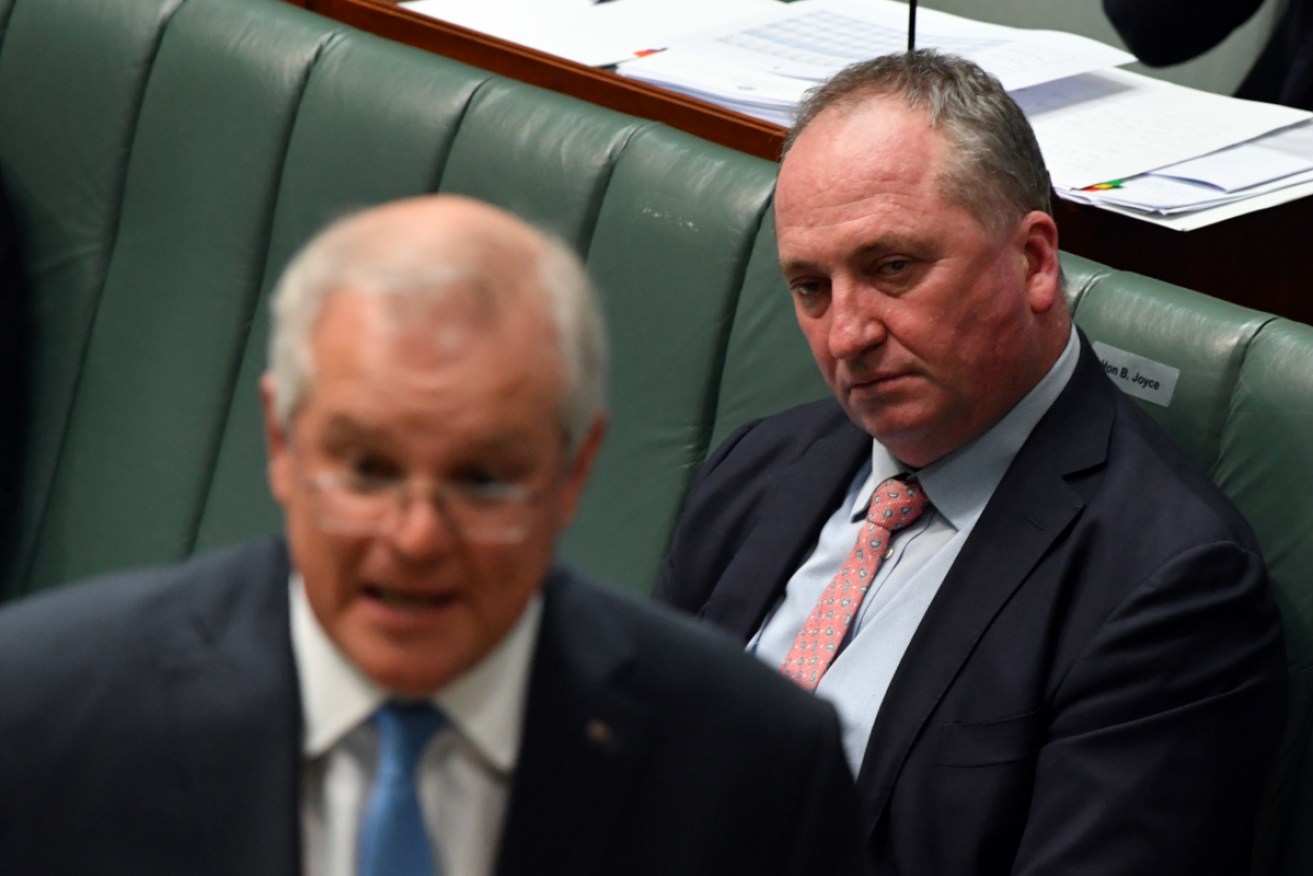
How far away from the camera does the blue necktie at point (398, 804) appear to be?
90 centimetres

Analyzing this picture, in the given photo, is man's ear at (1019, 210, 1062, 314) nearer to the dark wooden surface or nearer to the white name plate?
the white name plate

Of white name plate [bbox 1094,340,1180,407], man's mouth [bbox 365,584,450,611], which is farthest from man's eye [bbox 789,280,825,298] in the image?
man's mouth [bbox 365,584,450,611]

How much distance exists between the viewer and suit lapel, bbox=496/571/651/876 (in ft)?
Answer: 3.01

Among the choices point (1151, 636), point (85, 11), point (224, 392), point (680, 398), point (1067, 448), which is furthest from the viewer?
point (85, 11)

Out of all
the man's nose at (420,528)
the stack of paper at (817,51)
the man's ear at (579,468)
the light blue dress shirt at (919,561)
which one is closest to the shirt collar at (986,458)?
the light blue dress shirt at (919,561)

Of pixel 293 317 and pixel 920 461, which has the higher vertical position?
pixel 293 317

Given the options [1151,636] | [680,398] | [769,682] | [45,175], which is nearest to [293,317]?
[769,682]

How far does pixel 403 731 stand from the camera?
910mm

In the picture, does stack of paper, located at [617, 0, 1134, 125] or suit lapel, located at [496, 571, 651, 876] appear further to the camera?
stack of paper, located at [617, 0, 1134, 125]

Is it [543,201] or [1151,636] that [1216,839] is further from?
[543,201]

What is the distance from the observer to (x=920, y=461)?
5.53ft

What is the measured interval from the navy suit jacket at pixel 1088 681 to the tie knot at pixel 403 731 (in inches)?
28.4

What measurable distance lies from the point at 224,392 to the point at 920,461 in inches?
42.3

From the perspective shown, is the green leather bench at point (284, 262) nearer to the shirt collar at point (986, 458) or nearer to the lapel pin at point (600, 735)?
the shirt collar at point (986, 458)
